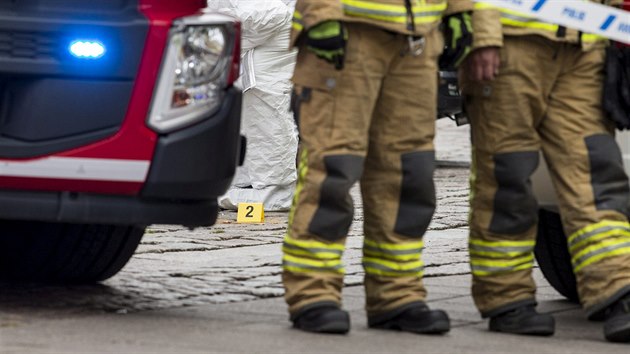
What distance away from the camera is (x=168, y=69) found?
17.6 ft

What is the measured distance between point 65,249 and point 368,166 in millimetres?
1372

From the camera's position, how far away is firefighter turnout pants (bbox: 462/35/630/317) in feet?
18.1

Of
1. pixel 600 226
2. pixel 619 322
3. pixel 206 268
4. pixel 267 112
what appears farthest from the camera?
pixel 267 112

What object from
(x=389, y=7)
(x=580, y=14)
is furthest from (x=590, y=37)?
(x=389, y=7)

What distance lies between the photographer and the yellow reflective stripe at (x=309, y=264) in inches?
213

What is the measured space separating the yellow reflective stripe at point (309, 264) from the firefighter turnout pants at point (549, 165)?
22.9 inches

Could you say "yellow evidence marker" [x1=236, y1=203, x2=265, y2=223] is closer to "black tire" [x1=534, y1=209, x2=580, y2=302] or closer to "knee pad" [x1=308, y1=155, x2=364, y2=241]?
"black tire" [x1=534, y1=209, x2=580, y2=302]

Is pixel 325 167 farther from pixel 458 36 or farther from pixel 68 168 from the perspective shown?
pixel 68 168

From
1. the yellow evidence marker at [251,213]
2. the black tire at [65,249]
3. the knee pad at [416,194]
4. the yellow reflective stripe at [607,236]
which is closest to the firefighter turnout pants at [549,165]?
the yellow reflective stripe at [607,236]

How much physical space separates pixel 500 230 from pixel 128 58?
1.39 metres

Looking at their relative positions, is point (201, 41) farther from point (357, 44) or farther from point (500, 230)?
point (500, 230)

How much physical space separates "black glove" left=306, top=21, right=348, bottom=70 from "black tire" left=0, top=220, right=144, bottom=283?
1297 millimetres

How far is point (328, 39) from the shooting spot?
5199 mm

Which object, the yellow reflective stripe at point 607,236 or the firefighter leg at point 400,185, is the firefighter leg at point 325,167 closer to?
the firefighter leg at point 400,185
